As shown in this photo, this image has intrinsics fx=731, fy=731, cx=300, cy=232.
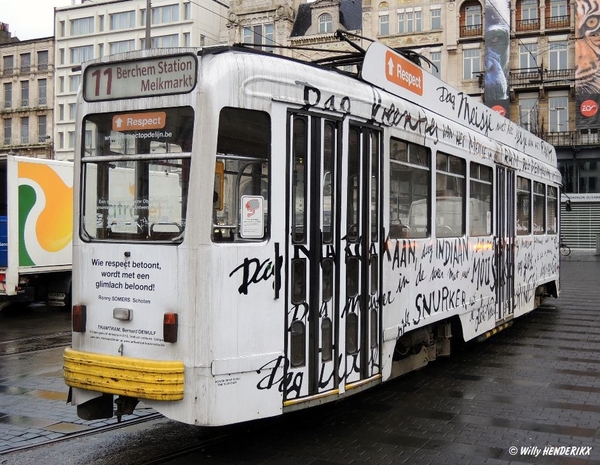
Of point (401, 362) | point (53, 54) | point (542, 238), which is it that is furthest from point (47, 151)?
point (401, 362)

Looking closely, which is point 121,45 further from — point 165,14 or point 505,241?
point 505,241

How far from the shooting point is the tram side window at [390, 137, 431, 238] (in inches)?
281

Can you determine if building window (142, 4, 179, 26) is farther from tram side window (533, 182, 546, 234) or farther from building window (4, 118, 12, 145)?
tram side window (533, 182, 546, 234)

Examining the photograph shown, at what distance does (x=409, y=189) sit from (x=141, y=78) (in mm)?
3086

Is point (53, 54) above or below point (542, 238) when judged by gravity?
above

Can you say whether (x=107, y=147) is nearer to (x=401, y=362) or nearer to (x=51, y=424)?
(x=51, y=424)

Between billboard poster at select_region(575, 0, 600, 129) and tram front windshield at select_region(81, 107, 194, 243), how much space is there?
40643mm

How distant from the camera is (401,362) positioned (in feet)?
26.1

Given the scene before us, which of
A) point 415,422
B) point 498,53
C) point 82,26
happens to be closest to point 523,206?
point 415,422

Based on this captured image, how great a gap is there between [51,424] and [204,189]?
3115mm

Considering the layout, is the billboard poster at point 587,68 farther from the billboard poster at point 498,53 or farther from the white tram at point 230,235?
the white tram at point 230,235

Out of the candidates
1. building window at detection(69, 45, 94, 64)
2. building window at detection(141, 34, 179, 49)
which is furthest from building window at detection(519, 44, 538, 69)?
building window at detection(69, 45, 94, 64)

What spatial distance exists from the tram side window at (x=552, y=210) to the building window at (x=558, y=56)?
31410 millimetres

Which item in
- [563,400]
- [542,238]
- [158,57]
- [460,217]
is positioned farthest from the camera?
[542,238]
